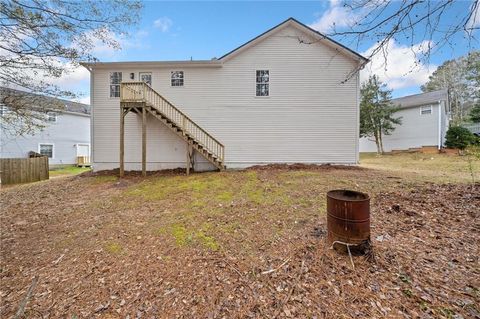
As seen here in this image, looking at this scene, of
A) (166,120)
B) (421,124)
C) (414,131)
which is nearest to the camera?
(166,120)

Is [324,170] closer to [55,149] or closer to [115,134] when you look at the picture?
[115,134]

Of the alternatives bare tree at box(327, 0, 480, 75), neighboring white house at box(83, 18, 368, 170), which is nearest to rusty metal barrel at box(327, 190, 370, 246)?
bare tree at box(327, 0, 480, 75)

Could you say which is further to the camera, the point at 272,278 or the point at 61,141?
the point at 61,141

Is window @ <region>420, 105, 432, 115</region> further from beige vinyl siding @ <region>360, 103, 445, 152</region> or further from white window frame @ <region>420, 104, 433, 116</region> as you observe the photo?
beige vinyl siding @ <region>360, 103, 445, 152</region>

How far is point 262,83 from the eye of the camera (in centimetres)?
1208

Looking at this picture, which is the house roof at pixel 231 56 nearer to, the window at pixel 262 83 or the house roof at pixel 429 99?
the window at pixel 262 83

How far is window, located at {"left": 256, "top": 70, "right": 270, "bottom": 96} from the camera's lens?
12.0m

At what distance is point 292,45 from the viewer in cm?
1192

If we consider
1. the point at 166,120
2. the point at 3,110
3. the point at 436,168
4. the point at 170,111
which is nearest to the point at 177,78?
the point at 170,111

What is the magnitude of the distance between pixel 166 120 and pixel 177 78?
8.80 feet

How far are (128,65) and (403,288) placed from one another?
44.6 feet

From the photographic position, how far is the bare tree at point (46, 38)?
4168 millimetres

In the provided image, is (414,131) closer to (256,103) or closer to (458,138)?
(458,138)

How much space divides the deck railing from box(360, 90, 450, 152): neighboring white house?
19961 millimetres
